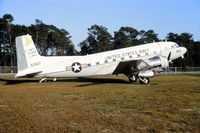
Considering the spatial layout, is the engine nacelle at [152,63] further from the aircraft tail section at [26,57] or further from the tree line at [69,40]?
the tree line at [69,40]

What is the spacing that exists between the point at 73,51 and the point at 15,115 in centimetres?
9701

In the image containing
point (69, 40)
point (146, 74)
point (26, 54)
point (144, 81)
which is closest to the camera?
point (146, 74)

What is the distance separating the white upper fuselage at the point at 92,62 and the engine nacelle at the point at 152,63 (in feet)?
4.60

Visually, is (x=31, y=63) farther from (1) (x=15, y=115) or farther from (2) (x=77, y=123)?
(2) (x=77, y=123)

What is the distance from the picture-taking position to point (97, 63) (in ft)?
91.9

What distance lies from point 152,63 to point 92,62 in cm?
523

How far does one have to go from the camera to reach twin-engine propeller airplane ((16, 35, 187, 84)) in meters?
27.0

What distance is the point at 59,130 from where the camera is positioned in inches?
362

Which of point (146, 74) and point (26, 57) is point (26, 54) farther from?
point (146, 74)

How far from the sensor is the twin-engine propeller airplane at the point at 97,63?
88.6 feet

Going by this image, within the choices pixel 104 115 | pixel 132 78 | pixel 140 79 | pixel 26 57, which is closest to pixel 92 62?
pixel 132 78

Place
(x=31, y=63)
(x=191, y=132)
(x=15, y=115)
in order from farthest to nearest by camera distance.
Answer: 1. (x=31, y=63)
2. (x=15, y=115)
3. (x=191, y=132)

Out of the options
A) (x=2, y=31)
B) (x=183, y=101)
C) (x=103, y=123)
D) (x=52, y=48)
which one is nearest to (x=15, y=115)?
(x=103, y=123)

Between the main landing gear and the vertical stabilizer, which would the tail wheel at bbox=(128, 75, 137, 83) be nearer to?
the main landing gear
